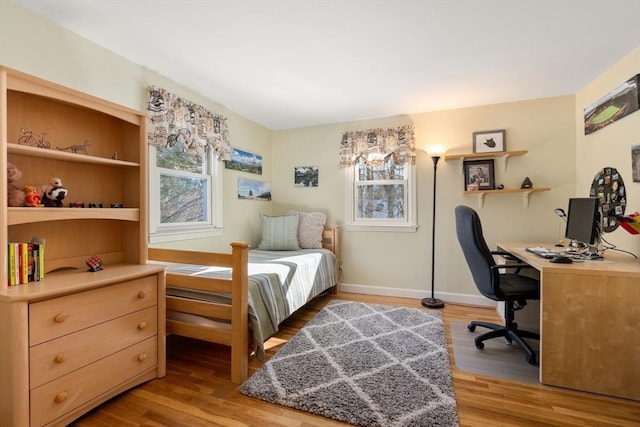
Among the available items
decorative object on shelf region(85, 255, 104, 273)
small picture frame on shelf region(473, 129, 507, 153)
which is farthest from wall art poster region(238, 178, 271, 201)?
small picture frame on shelf region(473, 129, 507, 153)

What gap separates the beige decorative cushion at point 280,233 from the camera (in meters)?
3.43

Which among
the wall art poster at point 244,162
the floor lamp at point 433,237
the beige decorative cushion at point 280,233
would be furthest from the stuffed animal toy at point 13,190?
the floor lamp at point 433,237

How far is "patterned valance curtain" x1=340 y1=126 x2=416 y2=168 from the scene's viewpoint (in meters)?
3.41

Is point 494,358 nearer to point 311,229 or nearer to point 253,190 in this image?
point 311,229

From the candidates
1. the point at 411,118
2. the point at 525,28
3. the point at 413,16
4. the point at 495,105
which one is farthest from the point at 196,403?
the point at 495,105

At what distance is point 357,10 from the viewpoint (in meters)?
1.66

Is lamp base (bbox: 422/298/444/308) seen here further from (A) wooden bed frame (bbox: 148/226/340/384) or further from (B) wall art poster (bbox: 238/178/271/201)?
(B) wall art poster (bbox: 238/178/271/201)

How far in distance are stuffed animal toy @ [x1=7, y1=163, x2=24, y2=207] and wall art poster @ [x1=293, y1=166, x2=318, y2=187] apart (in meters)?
2.85

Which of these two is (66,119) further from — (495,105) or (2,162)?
(495,105)

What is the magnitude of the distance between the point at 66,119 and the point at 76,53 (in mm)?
536

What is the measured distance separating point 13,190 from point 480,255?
2.87 meters

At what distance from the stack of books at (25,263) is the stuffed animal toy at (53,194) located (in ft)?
0.83

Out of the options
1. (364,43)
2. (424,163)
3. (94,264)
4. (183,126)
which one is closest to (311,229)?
(424,163)

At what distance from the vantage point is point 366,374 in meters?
1.84
